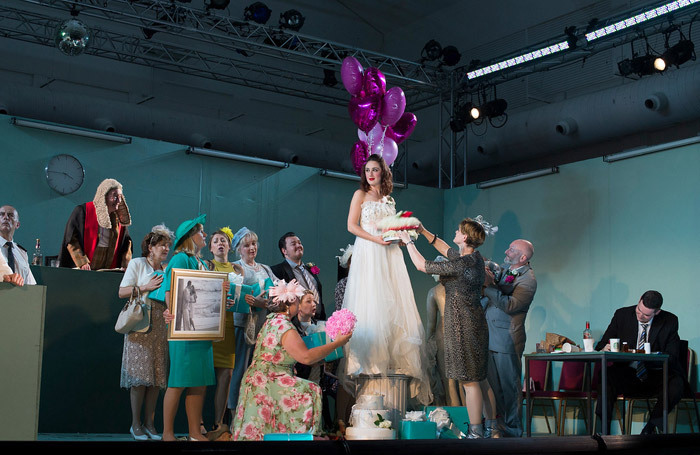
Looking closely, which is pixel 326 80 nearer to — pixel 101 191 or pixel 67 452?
pixel 101 191

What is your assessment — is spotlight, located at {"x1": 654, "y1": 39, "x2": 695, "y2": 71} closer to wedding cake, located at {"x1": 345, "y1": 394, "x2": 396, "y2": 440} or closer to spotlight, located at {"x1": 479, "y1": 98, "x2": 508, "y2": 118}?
spotlight, located at {"x1": 479, "y1": 98, "x2": 508, "y2": 118}

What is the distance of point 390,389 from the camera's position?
5.18 m

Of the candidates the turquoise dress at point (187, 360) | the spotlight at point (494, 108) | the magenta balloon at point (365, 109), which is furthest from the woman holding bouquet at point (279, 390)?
the spotlight at point (494, 108)

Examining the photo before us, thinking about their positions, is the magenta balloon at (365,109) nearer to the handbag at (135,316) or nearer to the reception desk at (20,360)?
the handbag at (135,316)

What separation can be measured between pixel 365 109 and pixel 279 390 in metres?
3.52

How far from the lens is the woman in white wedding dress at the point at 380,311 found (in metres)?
5.21

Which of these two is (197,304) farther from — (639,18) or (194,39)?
(194,39)

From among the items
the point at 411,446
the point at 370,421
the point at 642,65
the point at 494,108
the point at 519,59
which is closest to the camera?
the point at 411,446

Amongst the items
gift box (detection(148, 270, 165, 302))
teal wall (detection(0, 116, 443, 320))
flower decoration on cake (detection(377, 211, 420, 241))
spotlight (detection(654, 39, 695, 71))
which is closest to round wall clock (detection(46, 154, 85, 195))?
teal wall (detection(0, 116, 443, 320))

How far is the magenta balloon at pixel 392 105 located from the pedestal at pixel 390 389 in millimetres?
3025

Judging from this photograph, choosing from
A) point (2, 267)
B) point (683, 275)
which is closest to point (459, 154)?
point (683, 275)

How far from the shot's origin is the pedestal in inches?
203

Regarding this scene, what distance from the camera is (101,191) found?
656cm

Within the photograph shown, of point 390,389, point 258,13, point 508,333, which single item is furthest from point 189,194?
point 390,389
